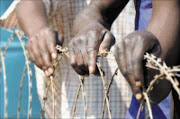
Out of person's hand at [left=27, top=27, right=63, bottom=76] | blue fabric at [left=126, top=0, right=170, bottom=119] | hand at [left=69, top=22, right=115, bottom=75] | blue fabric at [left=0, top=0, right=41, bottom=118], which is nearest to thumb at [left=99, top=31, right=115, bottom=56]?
hand at [left=69, top=22, right=115, bottom=75]

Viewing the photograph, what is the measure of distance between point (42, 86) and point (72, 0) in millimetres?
295

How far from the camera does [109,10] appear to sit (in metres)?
0.94

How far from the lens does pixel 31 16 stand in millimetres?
1022

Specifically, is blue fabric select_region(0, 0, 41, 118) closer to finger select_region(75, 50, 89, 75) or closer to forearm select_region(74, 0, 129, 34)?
forearm select_region(74, 0, 129, 34)

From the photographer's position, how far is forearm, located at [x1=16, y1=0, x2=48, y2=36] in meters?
0.98

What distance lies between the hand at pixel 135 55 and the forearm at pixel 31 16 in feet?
1.28

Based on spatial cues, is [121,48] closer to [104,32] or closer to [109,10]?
[104,32]

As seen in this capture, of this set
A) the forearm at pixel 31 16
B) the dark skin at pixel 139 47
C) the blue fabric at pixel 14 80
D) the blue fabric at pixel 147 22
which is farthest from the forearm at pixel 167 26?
the blue fabric at pixel 14 80

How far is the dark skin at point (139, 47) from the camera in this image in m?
0.60

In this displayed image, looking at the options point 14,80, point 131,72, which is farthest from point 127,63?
point 14,80

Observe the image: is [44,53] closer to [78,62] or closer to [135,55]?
[78,62]

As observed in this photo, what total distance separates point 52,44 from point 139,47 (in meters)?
0.28

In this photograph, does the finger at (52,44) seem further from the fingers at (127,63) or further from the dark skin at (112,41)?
the fingers at (127,63)

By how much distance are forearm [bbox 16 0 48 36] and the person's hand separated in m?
0.09
